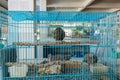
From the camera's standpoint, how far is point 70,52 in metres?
3.97

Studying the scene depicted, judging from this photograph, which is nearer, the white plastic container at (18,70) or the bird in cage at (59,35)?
the white plastic container at (18,70)

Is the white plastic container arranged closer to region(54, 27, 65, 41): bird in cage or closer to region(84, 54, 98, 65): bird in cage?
region(54, 27, 65, 41): bird in cage

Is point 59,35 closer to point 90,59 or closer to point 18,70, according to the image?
point 90,59

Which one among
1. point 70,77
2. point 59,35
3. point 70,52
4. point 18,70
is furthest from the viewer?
point 70,52

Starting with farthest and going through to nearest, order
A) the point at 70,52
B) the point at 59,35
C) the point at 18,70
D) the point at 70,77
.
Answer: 1. the point at 70,52
2. the point at 59,35
3. the point at 70,77
4. the point at 18,70

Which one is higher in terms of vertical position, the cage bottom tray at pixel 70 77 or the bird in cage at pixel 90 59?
the bird in cage at pixel 90 59

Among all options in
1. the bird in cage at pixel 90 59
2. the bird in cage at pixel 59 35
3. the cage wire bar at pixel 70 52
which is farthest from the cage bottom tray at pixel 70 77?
the bird in cage at pixel 59 35

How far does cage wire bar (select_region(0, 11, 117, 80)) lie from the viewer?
3406 millimetres

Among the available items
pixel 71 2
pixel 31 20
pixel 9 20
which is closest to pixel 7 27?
pixel 9 20

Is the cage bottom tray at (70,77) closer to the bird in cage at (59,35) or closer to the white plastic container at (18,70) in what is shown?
the white plastic container at (18,70)

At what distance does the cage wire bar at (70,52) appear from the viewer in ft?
11.2

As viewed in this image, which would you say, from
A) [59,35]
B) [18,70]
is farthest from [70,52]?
[18,70]

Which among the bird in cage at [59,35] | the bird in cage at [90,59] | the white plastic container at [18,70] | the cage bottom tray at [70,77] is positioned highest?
the bird in cage at [59,35]

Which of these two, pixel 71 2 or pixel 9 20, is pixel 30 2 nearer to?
pixel 9 20
